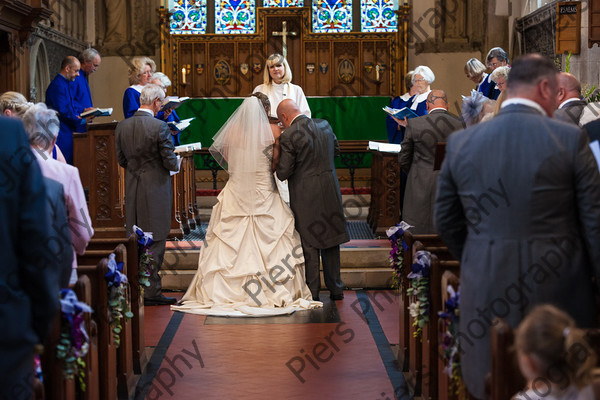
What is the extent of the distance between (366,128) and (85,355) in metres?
9.36

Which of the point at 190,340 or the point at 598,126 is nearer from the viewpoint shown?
the point at 598,126

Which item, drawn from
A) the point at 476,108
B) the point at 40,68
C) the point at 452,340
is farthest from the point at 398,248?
the point at 40,68

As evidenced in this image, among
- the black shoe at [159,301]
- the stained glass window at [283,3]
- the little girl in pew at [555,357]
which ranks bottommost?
the black shoe at [159,301]

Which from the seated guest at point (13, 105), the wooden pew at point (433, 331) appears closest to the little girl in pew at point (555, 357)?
the wooden pew at point (433, 331)

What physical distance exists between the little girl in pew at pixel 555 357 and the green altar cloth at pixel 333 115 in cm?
1019

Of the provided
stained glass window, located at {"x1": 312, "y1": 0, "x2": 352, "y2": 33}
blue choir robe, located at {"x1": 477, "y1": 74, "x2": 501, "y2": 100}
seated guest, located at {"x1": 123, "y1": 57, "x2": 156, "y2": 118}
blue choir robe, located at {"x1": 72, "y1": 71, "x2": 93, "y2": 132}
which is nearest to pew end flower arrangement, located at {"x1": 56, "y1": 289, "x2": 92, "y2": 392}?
seated guest, located at {"x1": 123, "y1": 57, "x2": 156, "y2": 118}

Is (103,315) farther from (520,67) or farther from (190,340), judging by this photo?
(520,67)

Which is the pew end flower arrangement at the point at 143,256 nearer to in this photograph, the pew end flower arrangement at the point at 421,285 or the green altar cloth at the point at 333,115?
the pew end flower arrangement at the point at 421,285

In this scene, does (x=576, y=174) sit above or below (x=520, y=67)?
below

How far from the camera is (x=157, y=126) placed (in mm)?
7086

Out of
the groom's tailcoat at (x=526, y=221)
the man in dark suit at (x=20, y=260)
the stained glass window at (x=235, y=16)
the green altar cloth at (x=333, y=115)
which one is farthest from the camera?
the stained glass window at (x=235, y=16)

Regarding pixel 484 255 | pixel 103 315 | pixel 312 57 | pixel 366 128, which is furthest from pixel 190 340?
pixel 312 57

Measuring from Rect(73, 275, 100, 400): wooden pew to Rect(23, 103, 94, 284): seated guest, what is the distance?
0.52 ft

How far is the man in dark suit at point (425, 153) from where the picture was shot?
690 cm
